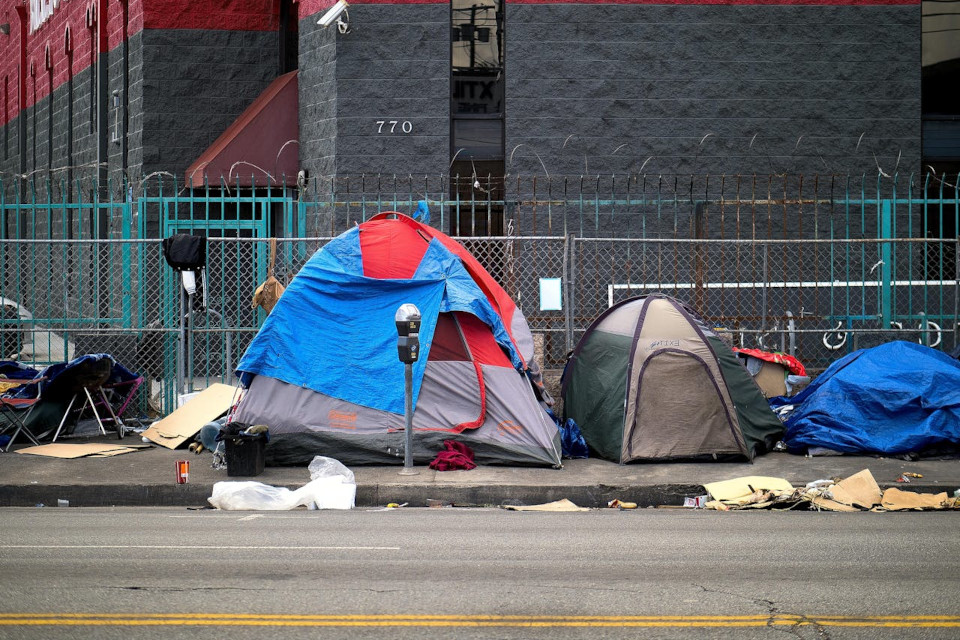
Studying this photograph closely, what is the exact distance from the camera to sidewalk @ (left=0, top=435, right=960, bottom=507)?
31.9 feet

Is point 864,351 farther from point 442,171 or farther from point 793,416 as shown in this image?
point 442,171

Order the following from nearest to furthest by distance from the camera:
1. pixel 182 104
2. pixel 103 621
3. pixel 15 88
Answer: pixel 103 621 < pixel 182 104 < pixel 15 88

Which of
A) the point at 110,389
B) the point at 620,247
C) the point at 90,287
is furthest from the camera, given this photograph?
the point at 90,287

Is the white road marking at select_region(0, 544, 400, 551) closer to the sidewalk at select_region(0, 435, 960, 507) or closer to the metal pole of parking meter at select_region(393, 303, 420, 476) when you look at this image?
the sidewalk at select_region(0, 435, 960, 507)

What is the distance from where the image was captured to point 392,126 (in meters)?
15.9

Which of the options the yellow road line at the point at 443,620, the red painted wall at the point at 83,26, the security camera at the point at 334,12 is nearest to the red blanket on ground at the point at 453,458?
the yellow road line at the point at 443,620

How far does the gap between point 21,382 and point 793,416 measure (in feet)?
26.6

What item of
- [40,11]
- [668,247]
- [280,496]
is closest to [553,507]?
[280,496]

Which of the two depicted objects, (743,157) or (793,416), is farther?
(743,157)

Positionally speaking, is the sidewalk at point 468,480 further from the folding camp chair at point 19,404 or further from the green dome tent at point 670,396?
the folding camp chair at point 19,404

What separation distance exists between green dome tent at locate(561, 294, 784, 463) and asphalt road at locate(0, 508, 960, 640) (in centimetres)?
209

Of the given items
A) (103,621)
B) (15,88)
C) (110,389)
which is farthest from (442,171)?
(15,88)

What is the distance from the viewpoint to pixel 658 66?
16.1 meters

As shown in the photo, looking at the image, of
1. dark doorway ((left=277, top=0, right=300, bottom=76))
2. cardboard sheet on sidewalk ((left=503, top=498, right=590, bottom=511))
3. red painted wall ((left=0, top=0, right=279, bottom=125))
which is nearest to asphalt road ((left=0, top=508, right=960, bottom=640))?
cardboard sheet on sidewalk ((left=503, top=498, right=590, bottom=511))
